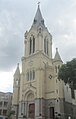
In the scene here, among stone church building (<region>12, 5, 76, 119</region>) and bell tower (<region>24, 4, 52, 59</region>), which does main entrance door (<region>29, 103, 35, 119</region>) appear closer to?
stone church building (<region>12, 5, 76, 119</region>)

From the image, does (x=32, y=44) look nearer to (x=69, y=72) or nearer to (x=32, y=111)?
(x=32, y=111)

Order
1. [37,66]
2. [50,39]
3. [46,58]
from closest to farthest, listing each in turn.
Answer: [37,66] → [46,58] → [50,39]

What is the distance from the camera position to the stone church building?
52594 millimetres

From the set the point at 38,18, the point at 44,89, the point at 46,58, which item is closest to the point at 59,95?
the point at 44,89

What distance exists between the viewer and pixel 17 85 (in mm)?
64125

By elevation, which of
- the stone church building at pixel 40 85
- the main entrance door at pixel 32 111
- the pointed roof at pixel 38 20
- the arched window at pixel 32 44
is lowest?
the main entrance door at pixel 32 111

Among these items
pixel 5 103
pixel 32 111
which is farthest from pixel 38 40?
pixel 5 103

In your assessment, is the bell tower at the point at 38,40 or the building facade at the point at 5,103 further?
the building facade at the point at 5,103

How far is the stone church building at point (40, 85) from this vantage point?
52.6 meters

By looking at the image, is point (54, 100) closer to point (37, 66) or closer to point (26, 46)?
point (37, 66)

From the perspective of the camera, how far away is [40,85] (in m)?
→ 55.3

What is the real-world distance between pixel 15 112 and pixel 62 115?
52.6ft

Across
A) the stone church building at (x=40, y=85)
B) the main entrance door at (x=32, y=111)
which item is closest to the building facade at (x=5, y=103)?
the stone church building at (x=40, y=85)

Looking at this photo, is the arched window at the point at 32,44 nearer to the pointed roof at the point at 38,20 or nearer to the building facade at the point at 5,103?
the pointed roof at the point at 38,20
